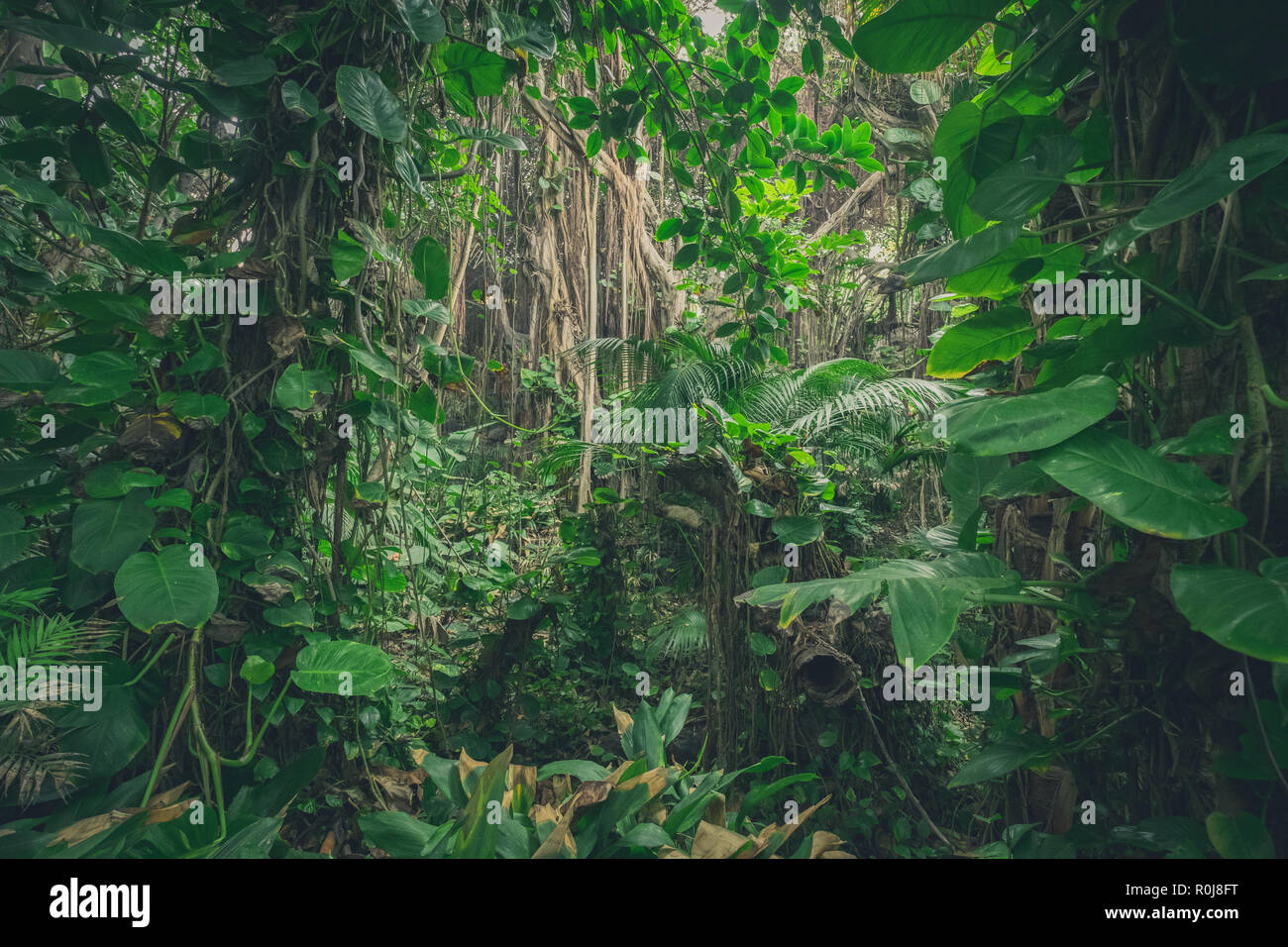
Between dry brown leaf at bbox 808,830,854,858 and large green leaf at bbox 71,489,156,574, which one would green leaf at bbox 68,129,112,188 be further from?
dry brown leaf at bbox 808,830,854,858

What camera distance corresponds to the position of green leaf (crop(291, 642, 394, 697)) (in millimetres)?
1084

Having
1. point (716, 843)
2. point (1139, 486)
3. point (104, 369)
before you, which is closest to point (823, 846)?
point (716, 843)

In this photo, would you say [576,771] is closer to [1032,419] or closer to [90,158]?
[1032,419]

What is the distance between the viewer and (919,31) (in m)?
0.83

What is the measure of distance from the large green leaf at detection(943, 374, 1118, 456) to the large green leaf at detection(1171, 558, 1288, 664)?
180 mm

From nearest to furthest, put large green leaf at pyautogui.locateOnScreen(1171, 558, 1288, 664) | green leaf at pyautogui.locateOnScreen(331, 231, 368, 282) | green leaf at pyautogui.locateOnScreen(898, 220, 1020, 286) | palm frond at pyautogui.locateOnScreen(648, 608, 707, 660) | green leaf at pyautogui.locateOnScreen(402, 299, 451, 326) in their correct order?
1. large green leaf at pyautogui.locateOnScreen(1171, 558, 1288, 664)
2. green leaf at pyautogui.locateOnScreen(898, 220, 1020, 286)
3. green leaf at pyautogui.locateOnScreen(331, 231, 368, 282)
4. green leaf at pyautogui.locateOnScreen(402, 299, 451, 326)
5. palm frond at pyautogui.locateOnScreen(648, 608, 707, 660)

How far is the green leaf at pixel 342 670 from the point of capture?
1.08 metres

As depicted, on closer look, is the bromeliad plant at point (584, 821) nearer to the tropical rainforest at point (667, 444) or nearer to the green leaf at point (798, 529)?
the tropical rainforest at point (667, 444)

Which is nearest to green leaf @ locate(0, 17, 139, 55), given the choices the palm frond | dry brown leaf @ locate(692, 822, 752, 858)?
dry brown leaf @ locate(692, 822, 752, 858)

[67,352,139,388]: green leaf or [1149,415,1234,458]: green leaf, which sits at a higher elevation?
[67,352,139,388]: green leaf

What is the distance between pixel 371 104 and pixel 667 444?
130 cm
